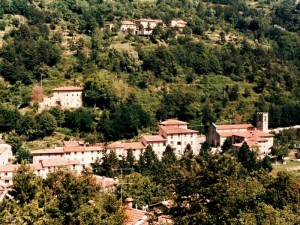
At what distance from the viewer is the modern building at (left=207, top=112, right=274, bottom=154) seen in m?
57.6

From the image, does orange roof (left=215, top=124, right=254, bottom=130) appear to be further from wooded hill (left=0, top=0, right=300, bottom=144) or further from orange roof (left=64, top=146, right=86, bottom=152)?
orange roof (left=64, top=146, right=86, bottom=152)

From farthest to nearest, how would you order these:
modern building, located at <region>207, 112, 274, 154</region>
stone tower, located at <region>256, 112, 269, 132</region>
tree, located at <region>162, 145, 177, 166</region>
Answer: stone tower, located at <region>256, 112, 269, 132</region>
modern building, located at <region>207, 112, 274, 154</region>
tree, located at <region>162, 145, 177, 166</region>

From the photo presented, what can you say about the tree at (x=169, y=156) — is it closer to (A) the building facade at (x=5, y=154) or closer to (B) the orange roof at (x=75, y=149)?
(B) the orange roof at (x=75, y=149)

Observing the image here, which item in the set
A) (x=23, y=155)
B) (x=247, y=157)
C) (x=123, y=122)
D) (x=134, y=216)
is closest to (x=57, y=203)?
(x=134, y=216)

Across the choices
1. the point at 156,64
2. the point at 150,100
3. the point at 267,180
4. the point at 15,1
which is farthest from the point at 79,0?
the point at 267,180

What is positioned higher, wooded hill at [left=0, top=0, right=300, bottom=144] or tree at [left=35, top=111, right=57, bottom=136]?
wooded hill at [left=0, top=0, right=300, bottom=144]

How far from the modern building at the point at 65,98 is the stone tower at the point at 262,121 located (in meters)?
22.7

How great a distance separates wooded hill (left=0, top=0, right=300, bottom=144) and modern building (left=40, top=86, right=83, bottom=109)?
1.27 meters

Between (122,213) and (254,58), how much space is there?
64.9 meters

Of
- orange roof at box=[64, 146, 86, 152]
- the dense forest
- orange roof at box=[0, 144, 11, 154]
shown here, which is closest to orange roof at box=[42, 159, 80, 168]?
orange roof at box=[64, 146, 86, 152]

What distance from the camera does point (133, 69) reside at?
69.6 m

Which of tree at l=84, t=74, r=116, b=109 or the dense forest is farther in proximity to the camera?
tree at l=84, t=74, r=116, b=109

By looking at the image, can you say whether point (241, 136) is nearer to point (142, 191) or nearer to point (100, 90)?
point (100, 90)

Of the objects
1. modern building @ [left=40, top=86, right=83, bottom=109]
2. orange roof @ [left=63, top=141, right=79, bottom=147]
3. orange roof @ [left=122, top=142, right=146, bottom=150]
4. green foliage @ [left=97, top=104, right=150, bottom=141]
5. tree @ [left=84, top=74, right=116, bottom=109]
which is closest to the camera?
orange roof @ [left=63, top=141, right=79, bottom=147]
